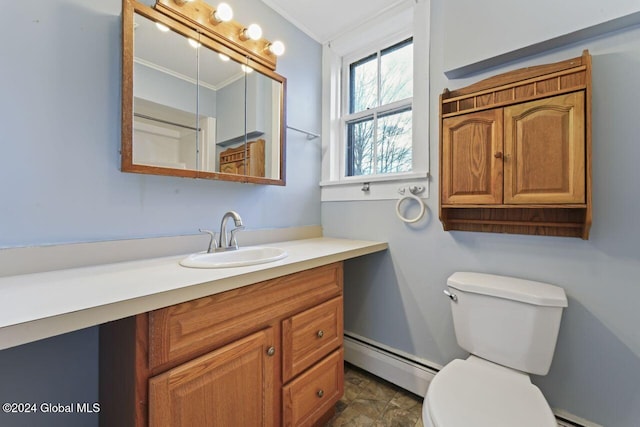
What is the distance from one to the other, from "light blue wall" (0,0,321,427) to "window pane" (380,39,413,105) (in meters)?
1.51

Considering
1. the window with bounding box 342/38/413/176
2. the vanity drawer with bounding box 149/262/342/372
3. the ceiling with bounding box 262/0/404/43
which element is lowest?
the vanity drawer with bounding box 149/262/342/372

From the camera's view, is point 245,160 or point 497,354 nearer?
point 497,354

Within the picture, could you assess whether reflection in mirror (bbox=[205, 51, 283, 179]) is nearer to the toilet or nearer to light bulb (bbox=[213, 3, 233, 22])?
light bulb (bbox=[213, 3, 233, 22])

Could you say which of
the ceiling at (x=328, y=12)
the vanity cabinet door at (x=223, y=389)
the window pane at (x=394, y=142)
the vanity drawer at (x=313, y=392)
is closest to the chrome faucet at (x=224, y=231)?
the vanity cabinet door at (x=223, y=389)

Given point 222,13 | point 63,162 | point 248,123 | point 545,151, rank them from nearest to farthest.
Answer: point 63,162 → point 545,151 → point 222,13 → point 248,123

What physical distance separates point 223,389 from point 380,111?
71.7 inches

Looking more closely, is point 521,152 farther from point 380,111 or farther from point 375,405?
point 375,405

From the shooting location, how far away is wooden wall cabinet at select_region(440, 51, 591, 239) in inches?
41.6

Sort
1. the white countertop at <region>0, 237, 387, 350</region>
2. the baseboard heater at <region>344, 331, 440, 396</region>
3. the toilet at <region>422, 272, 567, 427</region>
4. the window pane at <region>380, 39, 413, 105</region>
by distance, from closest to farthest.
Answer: the white countertop at <region>0, 237, 387, 350</region> → the toilet at <region>422, 272, 567, 427</region> → the baseboard heater at <region>344, 331, 440, 396</region> → the window pane at <region>380, 39, 413, 105</region>

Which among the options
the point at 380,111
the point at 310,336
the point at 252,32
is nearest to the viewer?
the point at 310,336

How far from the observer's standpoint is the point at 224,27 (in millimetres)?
1416

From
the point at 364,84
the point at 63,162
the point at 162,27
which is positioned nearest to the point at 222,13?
the point at 162,27

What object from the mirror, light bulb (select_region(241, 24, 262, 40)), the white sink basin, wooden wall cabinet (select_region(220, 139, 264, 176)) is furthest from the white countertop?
light bulb (select_region(241, 24, 262, 40))

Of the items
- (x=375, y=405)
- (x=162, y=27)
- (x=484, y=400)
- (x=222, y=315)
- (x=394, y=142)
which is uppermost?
(x=162, y=27)
